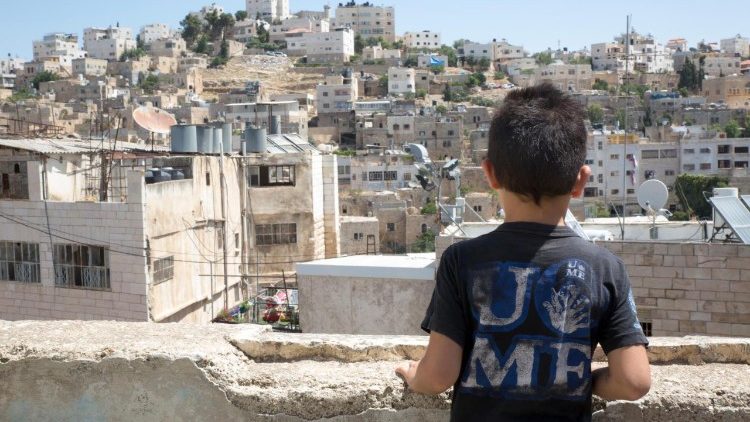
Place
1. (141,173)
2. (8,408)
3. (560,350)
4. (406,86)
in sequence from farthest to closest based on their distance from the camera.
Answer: (406,86), (141,173), (8,408), (560,350)

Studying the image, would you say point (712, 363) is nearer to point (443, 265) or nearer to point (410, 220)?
point (443, 265)

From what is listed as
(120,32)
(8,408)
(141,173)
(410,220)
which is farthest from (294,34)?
(8,408)

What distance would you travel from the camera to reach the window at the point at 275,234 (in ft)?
47.6

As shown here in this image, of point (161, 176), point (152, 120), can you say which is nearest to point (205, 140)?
point (152, 120)

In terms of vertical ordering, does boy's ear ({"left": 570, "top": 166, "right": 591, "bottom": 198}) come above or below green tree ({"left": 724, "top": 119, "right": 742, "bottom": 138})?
above

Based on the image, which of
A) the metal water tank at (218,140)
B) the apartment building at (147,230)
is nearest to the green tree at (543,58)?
the metal water tank at (218,140)

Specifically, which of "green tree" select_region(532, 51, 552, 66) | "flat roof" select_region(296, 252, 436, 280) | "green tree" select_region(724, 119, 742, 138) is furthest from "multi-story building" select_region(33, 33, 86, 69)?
"flat roof" select_region(296, 252, 436, 280)

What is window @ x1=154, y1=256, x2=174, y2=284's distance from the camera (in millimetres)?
11430

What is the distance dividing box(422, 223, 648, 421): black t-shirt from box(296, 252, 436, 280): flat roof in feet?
21.6

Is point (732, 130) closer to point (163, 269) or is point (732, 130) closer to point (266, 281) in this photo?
point (266, 281)

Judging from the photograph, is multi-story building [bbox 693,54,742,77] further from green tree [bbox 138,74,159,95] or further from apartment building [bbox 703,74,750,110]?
green tree [bbox 138,74,159,95]

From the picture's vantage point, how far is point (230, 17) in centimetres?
Result: 11938

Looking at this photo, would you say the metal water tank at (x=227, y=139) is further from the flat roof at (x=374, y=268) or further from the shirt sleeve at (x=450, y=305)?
the shirt sleeve at (x=450, y=305)

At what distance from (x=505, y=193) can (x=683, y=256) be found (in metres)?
6.19
